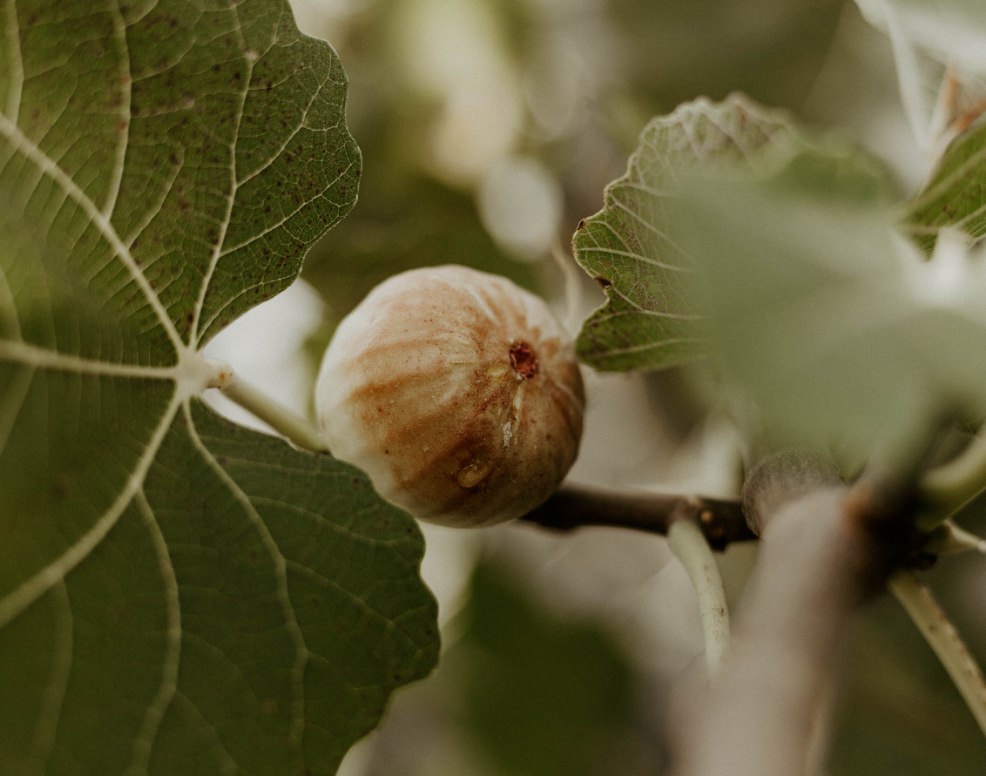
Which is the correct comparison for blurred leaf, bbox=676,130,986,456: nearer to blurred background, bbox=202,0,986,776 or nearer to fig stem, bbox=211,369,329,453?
fig stem, bbox=211,369,329,453

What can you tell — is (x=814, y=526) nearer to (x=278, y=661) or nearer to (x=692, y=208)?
(x=692, y=208)

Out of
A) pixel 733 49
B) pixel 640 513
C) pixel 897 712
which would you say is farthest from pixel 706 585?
pixel 733 49

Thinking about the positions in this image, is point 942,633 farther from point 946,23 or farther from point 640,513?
point 946,23

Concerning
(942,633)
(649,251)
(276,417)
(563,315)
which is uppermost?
(649,251)

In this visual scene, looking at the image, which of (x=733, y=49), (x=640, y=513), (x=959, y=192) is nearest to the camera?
(x=959, y=192)

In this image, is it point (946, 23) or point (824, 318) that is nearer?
point (824, 318)

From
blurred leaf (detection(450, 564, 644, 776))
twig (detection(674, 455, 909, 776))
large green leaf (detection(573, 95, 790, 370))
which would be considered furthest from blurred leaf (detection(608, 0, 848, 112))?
twig (detection(674, 455, 909, 776))
